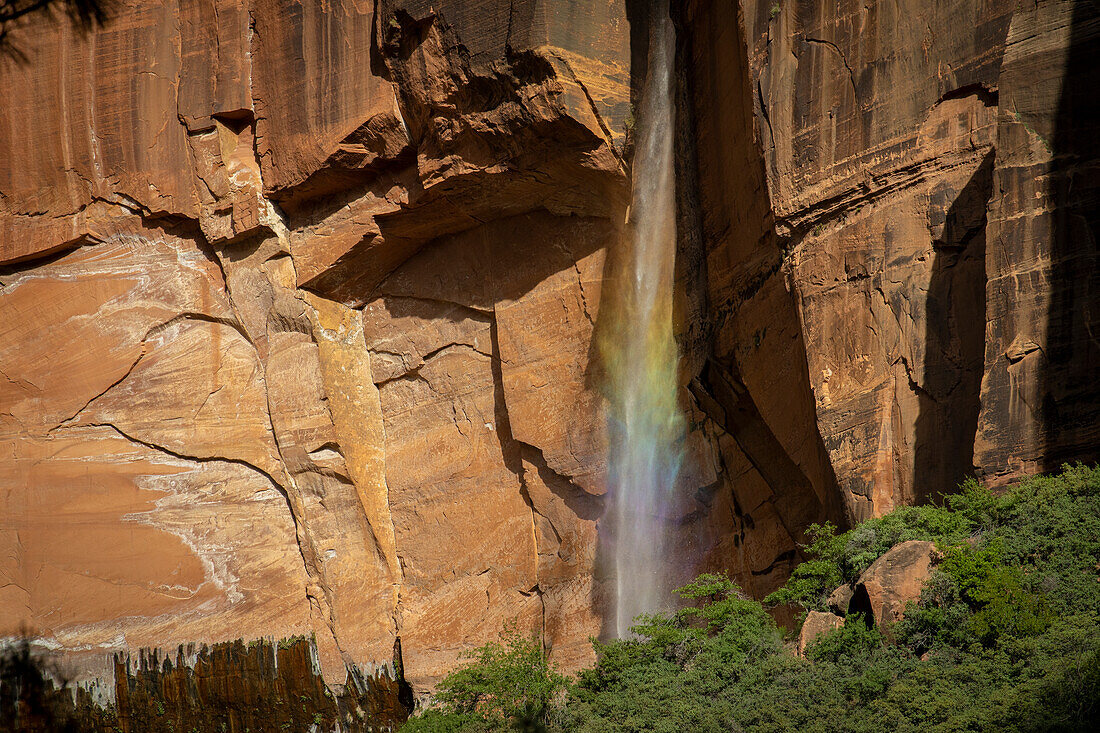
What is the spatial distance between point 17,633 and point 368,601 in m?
5.46

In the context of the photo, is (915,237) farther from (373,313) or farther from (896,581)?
(373,313)

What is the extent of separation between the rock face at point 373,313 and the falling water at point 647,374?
0.36 metres

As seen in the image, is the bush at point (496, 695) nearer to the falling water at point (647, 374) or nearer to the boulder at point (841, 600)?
the falling water at point (647, 374)

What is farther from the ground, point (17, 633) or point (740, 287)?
point (740, 287)

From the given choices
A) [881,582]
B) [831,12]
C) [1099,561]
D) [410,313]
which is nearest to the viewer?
[1099,561]

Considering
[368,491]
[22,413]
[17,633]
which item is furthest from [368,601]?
[22,413]

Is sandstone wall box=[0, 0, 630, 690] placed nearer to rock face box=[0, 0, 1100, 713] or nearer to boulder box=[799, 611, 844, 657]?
rock face box=[0, 0, 1100, 713]

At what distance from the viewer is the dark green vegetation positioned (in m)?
8.28

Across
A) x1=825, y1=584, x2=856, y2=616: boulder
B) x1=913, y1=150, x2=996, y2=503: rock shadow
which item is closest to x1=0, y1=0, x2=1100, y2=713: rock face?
x1=913, y1=150, x2=996, y2=503: rock shadow

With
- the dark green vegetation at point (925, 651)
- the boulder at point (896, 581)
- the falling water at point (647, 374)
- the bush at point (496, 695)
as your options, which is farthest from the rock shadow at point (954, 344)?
the bush at point (496, 695)

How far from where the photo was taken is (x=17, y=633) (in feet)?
49.2

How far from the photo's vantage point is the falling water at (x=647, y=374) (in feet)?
51.7

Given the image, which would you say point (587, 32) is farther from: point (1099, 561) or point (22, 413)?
point (22, 413)

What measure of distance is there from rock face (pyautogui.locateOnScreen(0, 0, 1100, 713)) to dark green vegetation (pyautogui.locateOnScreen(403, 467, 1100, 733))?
2.48 meters
